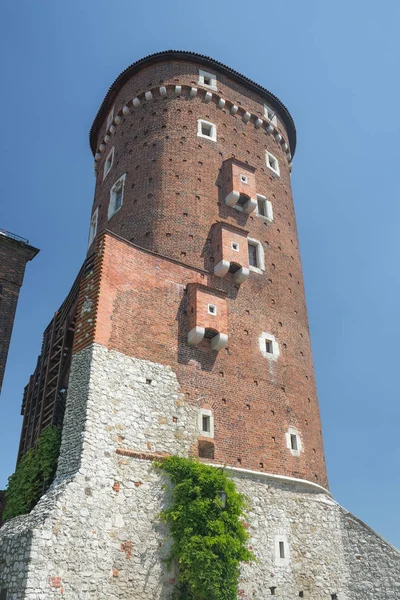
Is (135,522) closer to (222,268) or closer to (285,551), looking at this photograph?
(285,551)

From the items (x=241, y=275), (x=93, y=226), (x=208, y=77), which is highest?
(x=208, y=77)

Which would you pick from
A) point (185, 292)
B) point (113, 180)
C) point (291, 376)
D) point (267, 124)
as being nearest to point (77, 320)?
point (185, 292)

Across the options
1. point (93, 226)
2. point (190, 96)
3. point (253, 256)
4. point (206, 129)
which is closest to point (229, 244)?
point (253, 256)

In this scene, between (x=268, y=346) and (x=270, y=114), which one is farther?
(x=270, y=114)

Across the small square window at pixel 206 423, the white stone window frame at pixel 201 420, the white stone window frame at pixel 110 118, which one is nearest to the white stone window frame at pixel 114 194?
the white stone window frame at pixel 110 118

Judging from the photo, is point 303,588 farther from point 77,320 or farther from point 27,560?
point 77,320

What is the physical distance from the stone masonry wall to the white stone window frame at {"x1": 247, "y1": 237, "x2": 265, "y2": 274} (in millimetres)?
6705

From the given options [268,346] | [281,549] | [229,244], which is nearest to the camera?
[281,549]

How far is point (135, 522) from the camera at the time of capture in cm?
1445

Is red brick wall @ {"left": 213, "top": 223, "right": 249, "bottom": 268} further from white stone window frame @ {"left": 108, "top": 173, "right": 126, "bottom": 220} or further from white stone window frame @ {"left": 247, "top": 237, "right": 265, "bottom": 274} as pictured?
white stone window frame @ {"left": 108, "top": 173, "right": 126, "bottom": 220}

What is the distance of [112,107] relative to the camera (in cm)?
2889

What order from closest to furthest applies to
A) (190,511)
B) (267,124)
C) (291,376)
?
(190,511) < (291,376) < (267,124)

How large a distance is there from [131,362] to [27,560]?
618 cm

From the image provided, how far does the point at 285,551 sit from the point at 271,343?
282 inches
